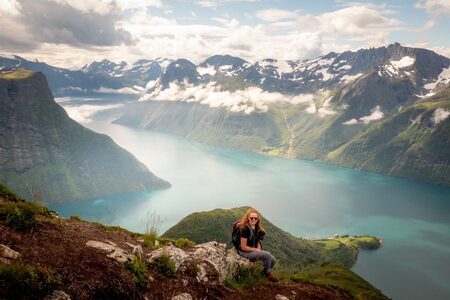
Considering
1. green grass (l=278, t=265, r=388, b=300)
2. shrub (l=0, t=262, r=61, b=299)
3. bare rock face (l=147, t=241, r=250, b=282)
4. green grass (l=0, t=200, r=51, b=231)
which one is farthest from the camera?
green grass (l=278, t=265, r=388, b=300)

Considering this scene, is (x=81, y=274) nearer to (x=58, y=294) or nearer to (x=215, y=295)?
(x=58, y=294)

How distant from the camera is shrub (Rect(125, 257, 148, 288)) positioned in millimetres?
16234

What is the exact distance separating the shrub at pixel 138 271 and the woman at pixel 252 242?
23.9 feet

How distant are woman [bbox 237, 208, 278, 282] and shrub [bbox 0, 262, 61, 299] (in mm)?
11791

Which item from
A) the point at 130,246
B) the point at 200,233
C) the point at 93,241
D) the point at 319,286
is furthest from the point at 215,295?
the point at 200,233

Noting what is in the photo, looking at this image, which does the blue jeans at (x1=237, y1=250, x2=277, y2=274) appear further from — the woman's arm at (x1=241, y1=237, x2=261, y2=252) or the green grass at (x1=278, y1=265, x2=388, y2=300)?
the green grass at (x1=278, y1=265, x2=388, y2=300)

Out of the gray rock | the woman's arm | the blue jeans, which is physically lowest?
the blue jeans

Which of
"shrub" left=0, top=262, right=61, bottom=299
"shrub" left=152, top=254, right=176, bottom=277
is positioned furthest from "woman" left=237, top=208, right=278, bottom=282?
"shrub" left=0, top=262, right=61, bottom=299

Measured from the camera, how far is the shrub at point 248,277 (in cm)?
2080

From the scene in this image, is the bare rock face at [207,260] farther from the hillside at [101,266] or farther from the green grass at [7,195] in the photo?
the green grass at [7,195]

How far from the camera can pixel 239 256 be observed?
2348 cm

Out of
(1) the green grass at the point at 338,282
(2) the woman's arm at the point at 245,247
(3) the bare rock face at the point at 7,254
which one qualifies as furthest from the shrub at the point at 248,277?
(3) the bare rock face at the point at 7,254

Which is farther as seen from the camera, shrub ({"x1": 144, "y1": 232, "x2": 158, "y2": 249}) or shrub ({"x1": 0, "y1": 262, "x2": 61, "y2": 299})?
shrub ({"x1": 144, "y1": 232, "x2": 158, "y2": 249})

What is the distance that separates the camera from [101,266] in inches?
615
